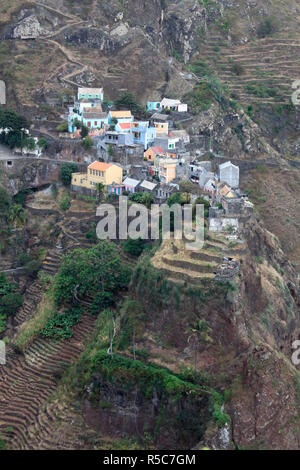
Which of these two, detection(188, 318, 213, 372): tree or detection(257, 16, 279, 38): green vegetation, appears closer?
detection(188, 318, 213, 372): tree

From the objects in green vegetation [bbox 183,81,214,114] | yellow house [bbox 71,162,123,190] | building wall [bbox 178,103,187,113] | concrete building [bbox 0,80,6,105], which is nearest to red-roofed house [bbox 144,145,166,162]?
yellow house [bbox 71,162,123,190]

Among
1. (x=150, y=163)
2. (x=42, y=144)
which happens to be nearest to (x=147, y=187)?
(x=150, y=163)

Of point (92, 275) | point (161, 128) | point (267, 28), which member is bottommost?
point (92, 275)

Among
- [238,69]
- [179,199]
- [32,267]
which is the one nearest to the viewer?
[179,199]

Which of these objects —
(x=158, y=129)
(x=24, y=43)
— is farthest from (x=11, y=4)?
(x=158, y=129)

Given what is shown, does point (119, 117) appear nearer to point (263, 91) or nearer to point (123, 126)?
point (123, 126)

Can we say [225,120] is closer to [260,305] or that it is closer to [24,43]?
[24,43]

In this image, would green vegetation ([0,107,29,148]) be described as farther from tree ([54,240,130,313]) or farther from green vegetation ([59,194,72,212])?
tree ([54,240,130,313])
